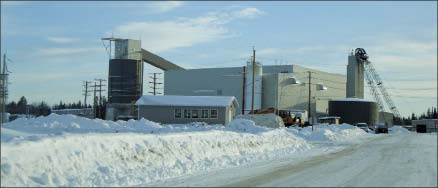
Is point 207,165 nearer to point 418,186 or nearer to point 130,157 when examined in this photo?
point 130,157

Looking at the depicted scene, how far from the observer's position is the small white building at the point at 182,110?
187 feet

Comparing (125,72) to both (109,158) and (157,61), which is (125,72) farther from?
(109,158)

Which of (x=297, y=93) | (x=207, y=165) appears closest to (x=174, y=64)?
(x=297, y=93)

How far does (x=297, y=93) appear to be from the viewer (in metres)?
91.1

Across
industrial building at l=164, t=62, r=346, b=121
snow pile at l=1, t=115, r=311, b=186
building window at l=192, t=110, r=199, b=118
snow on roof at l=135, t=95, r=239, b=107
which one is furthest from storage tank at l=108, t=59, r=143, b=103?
snow pile at l=1, t=115, r=311, b=186

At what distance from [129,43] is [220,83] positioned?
1949 centimetres

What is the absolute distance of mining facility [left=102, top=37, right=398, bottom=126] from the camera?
3428 inches

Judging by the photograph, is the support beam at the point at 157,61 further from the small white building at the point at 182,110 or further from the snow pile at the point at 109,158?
the snow pile at the point at 109,158

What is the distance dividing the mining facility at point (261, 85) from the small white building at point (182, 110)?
2679cm

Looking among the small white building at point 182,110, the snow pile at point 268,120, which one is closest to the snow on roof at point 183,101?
the small white building at point 182,110

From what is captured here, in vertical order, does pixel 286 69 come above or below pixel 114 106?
above

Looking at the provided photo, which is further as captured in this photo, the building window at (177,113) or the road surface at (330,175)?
the building window at (177,113)

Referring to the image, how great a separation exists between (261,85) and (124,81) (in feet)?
87.4

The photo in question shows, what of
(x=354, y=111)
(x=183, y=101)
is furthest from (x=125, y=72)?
(x=354, y=111)
